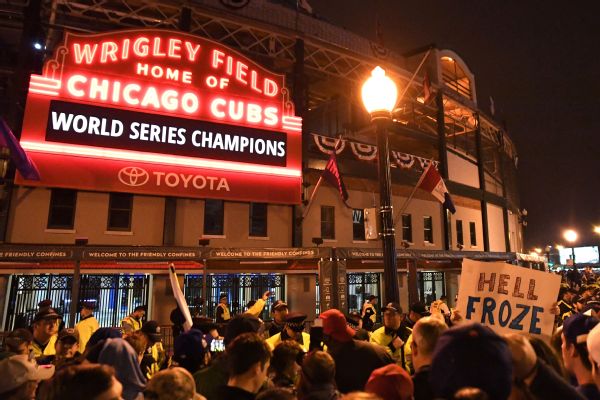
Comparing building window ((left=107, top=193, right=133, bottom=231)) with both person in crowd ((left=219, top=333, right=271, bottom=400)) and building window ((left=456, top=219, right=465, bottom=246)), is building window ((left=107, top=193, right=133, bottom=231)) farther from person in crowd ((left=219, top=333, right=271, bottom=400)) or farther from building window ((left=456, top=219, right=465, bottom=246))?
building window ((left=456, top=219, right=465, bottom=246))

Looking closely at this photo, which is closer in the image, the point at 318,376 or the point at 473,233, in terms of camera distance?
the point at 318,376

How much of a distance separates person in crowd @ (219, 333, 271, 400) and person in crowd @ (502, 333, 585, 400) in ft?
5.69

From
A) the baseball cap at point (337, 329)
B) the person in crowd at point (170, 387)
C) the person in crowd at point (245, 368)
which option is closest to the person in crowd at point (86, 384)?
the person in crowd at point (170, 387)

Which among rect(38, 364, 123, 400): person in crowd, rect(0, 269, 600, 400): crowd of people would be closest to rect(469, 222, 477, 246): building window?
rect(0, 269, 600, 400): crowd of people

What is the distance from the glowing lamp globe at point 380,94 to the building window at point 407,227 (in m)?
17.2

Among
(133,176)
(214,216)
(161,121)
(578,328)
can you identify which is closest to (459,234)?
(214,216)

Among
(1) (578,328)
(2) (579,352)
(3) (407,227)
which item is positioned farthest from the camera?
(3) (407,227)

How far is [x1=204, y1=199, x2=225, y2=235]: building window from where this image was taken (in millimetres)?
17859

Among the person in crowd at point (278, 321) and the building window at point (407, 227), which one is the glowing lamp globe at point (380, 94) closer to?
the person in crowd at point (278, 321)

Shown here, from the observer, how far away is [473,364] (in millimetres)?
1966

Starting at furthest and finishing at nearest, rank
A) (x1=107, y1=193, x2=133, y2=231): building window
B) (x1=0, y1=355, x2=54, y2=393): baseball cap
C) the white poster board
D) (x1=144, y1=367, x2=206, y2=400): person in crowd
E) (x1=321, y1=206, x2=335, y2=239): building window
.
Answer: (x1=321, y1=206, x2=335, y2=239): building window → (x1=107, y1=193, x2=133, y2=231): building window → the white poster board → (x1=0, y1=355, x2=54, y2=393): baseball cap → (x1=144, y1=367, x2=206, y2=400): person in crowd

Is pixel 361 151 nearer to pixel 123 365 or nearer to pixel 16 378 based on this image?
pixel 123 365

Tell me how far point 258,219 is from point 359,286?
7.18 meters

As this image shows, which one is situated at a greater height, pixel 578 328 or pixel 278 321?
pixel 578 328
